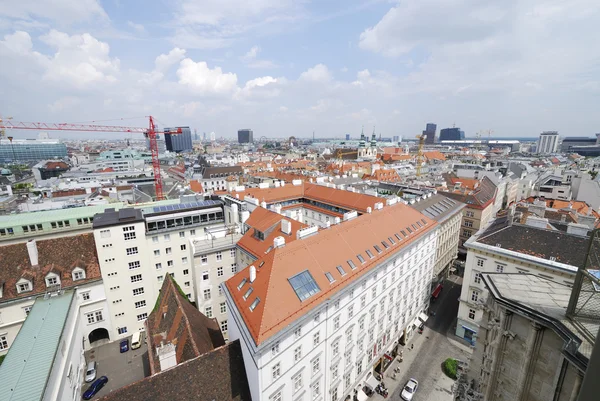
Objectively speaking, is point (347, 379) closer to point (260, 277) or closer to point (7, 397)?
point (260, 277)

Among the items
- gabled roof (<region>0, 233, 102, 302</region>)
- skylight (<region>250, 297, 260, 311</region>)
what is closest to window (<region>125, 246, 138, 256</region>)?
gabled roof (<region>0, 233, 102, 302</region>)

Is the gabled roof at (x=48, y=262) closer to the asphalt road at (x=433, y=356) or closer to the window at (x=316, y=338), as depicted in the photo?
the window at (x=316, y=338)

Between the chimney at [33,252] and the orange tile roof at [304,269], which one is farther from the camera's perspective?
the chimney at [33,252]

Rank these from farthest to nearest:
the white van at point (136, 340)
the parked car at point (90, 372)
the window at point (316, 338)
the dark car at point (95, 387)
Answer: the white van at point (136, 340)
the parked car at point (90, 372)
the dark car at point (95, 387)
the window at point (316, 338)

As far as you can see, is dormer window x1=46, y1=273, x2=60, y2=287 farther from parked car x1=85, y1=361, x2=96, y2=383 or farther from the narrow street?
the narrow street

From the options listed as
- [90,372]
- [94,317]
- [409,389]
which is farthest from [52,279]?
[409,389]

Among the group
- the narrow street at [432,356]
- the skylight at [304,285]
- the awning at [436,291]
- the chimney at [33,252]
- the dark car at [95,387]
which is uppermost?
the skylight at [304,285]

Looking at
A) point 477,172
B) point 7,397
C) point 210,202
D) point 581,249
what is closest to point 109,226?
point 210,202

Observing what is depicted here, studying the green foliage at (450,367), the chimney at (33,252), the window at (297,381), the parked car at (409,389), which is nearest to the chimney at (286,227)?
the window at (297,381)
